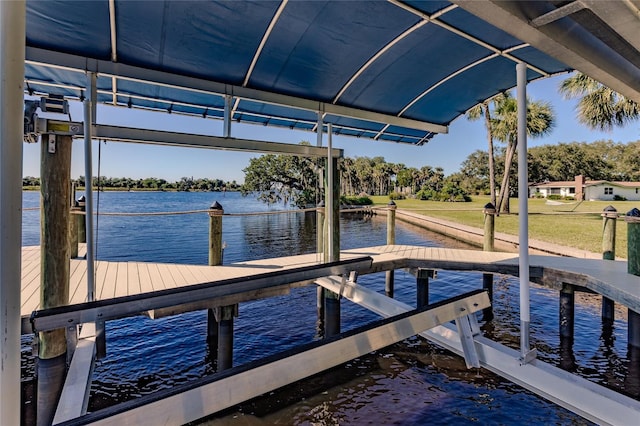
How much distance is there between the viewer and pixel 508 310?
5902mm

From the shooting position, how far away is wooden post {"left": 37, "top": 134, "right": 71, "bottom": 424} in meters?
2.66

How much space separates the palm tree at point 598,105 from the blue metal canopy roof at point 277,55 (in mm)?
10774

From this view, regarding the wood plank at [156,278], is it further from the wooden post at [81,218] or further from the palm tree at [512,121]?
the palm tree at [512,121]

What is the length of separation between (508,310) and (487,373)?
95.4 inches

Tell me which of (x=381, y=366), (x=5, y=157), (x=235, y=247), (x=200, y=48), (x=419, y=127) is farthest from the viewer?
(x=235, y=247)

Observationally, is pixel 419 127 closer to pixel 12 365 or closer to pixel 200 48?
pixel 200 48

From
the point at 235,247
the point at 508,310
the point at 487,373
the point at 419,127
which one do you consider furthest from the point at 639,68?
the point at 235,247

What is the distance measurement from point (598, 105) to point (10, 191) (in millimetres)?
15830

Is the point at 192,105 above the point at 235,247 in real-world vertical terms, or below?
above

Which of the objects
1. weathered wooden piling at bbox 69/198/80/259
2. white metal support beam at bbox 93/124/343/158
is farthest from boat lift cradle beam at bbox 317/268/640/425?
weathered wooden piling at bbox 69/198/80/259

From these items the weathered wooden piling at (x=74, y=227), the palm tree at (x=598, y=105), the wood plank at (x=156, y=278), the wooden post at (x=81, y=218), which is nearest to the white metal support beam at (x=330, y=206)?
the wood plank at (x=156, y=278)

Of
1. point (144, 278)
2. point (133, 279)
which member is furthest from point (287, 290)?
point (133, 279)

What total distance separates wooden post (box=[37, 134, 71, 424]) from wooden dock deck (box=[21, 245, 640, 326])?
0.44 metres

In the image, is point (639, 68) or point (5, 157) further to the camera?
point (639, 68)
